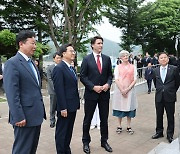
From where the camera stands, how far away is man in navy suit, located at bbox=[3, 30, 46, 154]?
274 centimetres

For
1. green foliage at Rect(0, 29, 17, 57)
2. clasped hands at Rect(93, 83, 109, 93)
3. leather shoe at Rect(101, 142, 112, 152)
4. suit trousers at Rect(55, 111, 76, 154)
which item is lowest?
leather shoe at Rect(101, 142, 112, 152)

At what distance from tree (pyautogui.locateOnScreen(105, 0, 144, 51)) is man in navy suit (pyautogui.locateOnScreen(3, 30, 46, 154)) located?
73.3 ft

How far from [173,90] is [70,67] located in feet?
6.68

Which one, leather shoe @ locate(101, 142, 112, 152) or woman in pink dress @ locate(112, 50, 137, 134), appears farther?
woman in pink dress @ locate(112, 50, 137, 134)

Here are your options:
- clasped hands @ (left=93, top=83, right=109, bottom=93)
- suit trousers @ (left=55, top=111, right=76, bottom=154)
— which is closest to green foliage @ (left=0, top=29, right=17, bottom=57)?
clasped hands @ (left=93, top=83, right=109, bottom=93)

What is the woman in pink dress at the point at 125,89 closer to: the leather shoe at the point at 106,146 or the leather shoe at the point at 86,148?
the leather shoe at the point at 106,146

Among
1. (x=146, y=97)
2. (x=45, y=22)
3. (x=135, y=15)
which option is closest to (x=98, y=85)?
(x=146, y=97)

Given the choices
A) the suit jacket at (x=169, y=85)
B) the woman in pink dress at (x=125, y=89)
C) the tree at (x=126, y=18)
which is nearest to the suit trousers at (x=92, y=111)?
the woman in pink dress at (x=125, y=89)

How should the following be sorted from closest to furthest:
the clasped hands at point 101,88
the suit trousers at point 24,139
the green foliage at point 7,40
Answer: the suit trousers at point 24,139 → the clasped hands at point 101,88 → the green foliage at point 7,40

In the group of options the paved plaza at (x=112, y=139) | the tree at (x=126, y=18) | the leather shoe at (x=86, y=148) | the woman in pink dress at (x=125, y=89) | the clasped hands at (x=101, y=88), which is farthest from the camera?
the tree at (x=126, y=18)

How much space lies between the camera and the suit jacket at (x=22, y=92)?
8.98 feet

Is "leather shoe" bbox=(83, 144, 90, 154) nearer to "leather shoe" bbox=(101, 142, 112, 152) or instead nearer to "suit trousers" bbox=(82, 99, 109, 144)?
"suit trousers" bbox=(82, 99, 109, 144)

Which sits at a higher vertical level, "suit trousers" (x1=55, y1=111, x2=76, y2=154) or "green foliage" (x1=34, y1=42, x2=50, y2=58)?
"green foliage" (x1=34, y1=42, x2=50, y2=58)

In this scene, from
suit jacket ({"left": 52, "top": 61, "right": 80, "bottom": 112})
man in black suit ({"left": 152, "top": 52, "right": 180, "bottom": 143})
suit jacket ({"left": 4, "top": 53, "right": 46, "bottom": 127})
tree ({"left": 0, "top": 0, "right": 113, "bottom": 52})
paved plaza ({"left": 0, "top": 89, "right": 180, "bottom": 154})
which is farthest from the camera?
tree ({"left": 0, "top": 0, "right": 113, "bottom": 52})
